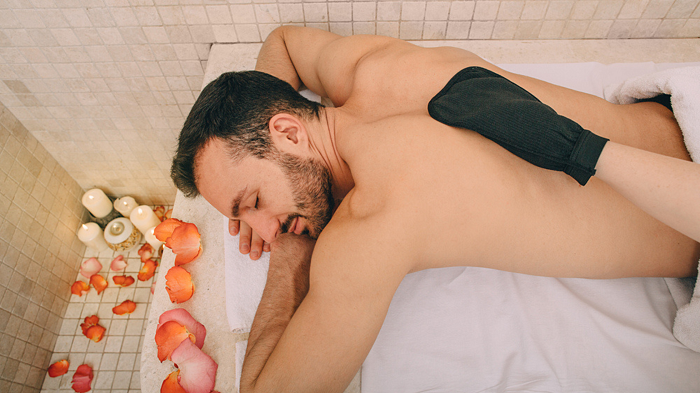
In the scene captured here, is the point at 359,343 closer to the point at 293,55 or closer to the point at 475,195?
the point at 475,195

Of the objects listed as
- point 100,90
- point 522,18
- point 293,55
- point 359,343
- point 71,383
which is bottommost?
point 71,383

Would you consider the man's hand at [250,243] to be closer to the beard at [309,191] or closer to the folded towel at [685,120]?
the beard at [309,191]

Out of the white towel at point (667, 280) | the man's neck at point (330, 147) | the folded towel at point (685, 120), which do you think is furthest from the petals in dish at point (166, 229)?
the folded towel at point (685, 120)

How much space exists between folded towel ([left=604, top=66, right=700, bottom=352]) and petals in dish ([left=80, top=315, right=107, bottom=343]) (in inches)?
79.9

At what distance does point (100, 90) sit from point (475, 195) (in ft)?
5.06

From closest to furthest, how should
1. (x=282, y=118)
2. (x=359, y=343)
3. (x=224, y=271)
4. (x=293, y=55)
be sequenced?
(x=359, y=343), (x=282, y=118), (x=224, y=271), (x=293, y=55)

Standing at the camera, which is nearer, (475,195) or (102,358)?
(475,195)

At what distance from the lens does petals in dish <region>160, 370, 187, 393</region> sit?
79 centimetres

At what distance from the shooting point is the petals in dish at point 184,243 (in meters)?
0.95

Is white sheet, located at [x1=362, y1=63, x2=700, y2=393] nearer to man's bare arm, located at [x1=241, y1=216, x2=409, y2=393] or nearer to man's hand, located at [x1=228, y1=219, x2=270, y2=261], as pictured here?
man's bare arm, located at [x1=241, y1=216, x2=409, y2=393]

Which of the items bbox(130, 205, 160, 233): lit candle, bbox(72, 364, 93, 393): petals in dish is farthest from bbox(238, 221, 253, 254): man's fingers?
bbox(72, 364, 93, 393): petals in dish

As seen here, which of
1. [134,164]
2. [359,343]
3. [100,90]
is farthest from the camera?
[134,164]

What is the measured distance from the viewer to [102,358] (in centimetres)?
151

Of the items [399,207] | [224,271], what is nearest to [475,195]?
[399,207]
